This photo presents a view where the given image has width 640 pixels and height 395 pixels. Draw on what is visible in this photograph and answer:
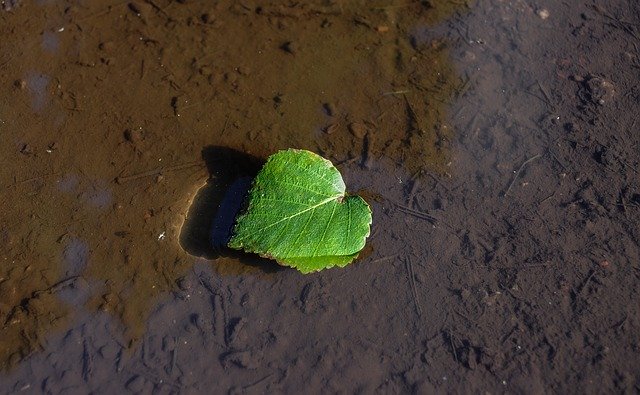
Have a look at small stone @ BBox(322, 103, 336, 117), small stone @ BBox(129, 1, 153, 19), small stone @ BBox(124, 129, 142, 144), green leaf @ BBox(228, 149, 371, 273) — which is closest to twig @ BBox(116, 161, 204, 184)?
small stone @ BBox(124, 129, 142, 144)

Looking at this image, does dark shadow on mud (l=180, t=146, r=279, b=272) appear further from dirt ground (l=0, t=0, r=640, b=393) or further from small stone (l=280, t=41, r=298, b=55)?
small stone (l=280, t=41, r=298, b=55)

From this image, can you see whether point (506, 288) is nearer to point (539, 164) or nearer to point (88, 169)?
point (539, 164)

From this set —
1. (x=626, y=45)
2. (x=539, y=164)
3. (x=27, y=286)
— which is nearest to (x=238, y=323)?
(x=27, y=286)

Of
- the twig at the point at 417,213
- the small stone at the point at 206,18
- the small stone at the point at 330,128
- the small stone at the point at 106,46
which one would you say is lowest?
the twig at the point at 417,213

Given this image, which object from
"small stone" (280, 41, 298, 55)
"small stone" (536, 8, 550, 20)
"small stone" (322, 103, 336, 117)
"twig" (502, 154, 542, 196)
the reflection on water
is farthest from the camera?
"small stone" (536, 8, 550, 20)

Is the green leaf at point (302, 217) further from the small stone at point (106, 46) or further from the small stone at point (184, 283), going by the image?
the small stone at point (106, 46)

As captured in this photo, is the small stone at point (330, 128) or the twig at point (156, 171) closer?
the twig at point (156, 171)

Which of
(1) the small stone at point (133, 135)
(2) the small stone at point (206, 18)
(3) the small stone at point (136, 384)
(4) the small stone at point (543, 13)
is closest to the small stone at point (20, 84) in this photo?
(1) the small stone at point (133, 135)
